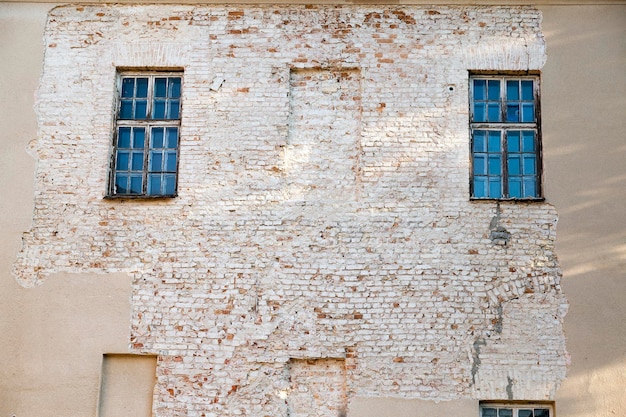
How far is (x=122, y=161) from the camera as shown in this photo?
988 cm

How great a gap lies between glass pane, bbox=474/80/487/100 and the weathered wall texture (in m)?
0.18

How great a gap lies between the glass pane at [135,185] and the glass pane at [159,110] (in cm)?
71

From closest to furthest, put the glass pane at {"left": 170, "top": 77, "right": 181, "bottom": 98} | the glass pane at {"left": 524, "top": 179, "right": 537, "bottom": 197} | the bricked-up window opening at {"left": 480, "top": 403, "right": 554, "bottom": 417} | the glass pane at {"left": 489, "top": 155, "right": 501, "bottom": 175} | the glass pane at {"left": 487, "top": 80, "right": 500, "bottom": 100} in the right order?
the bricked-up window opening at {"left": 480, "top": 403, "right": 554, "bottom": 417} → the glass pane at {"left": 524, "top": 179, "right": 537, "bottom": 197} → the glass pane at {"left": 489, "top": 155, "right": 501, "bottom": 175} → the glass pane at {"left": 487, "top": 80, "right": 500, "bottom": 100} → the glass pane at {"left": 170, "top": 77, "right": 181, "bottom": 98}

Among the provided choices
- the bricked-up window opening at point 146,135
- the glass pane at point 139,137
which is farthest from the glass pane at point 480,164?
the glass pane at point 139,137

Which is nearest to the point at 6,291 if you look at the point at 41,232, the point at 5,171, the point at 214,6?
the point at 41,232

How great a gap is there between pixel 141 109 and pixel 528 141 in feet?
13.8

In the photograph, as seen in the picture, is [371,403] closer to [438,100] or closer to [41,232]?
[438,100]

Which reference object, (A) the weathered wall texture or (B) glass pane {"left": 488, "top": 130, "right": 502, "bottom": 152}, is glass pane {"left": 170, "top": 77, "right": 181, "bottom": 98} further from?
(B) glass pane {"left": 488, "top": 130, "right": 502, "bottom": 152}

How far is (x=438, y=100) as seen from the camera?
9750mm

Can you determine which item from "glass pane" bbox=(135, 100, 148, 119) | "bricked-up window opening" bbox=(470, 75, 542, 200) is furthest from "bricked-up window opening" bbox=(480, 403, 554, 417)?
"glass pane" bbox=(135, 100, 148, 119)

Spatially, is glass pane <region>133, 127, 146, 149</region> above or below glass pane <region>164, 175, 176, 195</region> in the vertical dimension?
above

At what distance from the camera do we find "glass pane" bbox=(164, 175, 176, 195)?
9758 millimetres

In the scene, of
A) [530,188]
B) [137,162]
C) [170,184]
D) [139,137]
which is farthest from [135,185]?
[530,188]

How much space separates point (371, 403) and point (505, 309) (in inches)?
64.4
